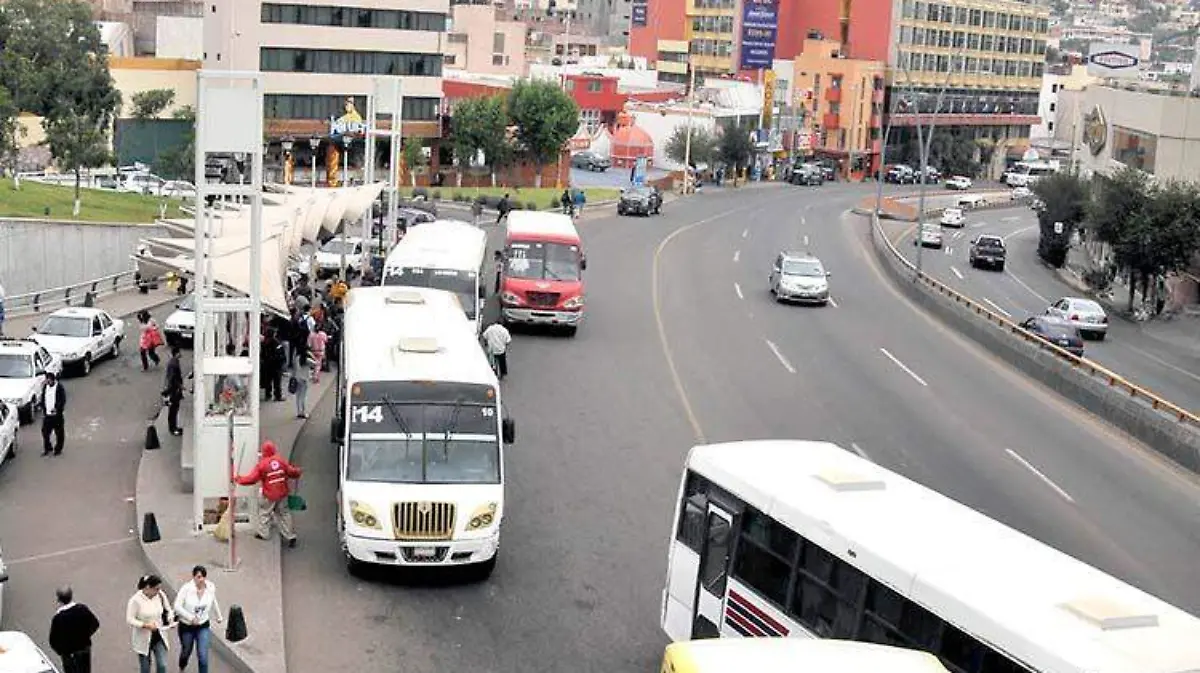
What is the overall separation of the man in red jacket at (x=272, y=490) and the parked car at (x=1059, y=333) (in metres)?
26.2

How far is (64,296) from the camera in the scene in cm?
4038

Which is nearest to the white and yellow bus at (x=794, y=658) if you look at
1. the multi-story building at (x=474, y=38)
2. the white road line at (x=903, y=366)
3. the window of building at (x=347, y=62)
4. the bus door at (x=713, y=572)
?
the bus door at (x=713, y=572)

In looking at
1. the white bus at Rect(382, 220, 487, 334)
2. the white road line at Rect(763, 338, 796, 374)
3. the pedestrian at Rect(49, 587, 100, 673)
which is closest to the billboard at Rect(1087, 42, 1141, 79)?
the white road line at Rect(763, 338, 796, 374)

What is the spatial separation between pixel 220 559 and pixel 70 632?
4.36m

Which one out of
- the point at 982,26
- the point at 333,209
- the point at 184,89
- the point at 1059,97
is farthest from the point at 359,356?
the point at 1059,97

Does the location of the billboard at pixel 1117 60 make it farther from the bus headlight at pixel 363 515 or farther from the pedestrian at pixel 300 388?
the bus headlight at pixel 363 515

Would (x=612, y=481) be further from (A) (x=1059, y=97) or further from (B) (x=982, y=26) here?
(A) (x=1059, y=97)

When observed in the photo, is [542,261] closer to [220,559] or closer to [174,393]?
[174,393]

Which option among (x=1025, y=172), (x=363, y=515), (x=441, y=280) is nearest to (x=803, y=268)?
(x=441, y=280)

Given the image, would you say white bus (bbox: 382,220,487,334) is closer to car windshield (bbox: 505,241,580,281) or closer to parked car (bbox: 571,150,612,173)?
car windshield (bbox: 505,241,580,281)

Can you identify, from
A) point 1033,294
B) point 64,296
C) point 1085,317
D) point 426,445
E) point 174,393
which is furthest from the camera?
point 1033,294

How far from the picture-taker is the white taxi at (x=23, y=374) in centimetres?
2566

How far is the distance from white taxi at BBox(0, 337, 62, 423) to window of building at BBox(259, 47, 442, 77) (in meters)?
59.7

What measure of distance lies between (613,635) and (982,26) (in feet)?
458
